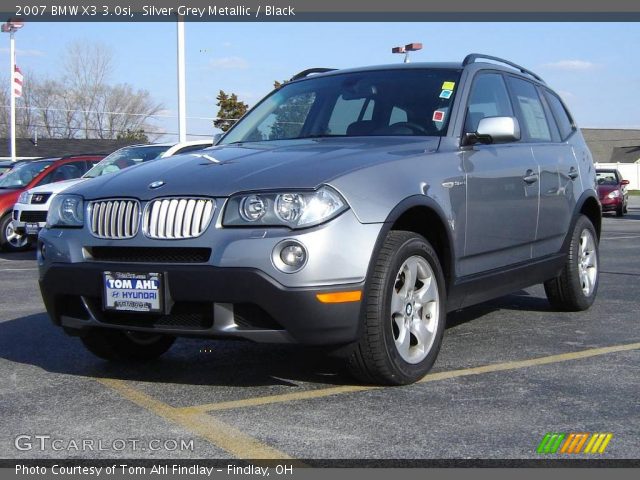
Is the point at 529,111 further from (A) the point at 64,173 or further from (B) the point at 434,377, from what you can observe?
(A) the point at 64,173

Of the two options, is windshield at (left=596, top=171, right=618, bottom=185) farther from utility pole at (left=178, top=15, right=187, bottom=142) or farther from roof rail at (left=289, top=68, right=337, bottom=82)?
roof rail at (left=289, top=68, right=337, bottom=82)

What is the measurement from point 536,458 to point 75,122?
47.6 meters

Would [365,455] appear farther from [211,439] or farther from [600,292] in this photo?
[600,292]

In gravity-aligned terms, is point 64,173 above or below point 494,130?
below

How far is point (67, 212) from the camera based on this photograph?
4.88 metres

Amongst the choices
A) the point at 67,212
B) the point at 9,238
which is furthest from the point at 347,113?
the point at 9,238

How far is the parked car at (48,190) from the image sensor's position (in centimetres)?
1378

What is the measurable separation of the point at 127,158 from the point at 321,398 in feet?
33.3

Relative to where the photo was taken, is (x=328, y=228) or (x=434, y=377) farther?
(x=434, y=377)

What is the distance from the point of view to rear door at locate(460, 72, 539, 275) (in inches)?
212

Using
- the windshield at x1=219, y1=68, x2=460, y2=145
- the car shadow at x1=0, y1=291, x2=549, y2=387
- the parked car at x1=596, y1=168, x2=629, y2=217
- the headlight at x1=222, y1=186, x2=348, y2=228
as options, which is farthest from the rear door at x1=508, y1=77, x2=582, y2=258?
the parked car at x1=596, y1=168, x2=629, y2=217

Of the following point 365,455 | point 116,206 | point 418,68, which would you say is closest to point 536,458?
point 365,455

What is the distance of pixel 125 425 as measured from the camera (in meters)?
4.02

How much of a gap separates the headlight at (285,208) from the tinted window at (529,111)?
2585 millimetres
